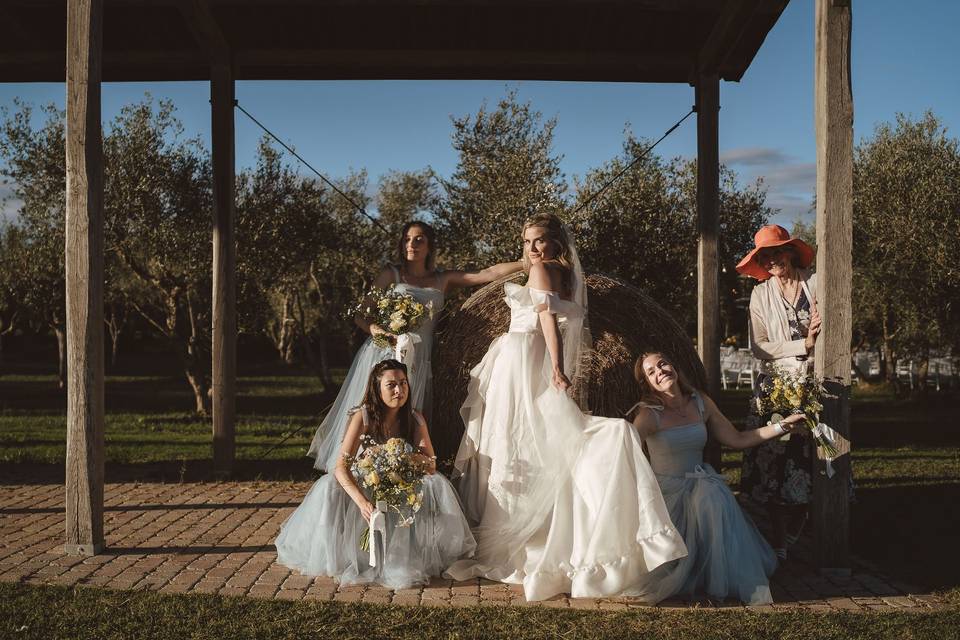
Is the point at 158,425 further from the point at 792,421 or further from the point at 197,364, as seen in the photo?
the point at 792,421

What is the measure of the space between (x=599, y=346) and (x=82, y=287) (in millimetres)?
3847

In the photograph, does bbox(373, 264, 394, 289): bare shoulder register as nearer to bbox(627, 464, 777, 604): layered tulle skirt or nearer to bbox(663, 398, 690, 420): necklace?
bbox(663, 398, 690, 420): necklace

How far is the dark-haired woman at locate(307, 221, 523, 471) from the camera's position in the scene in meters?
6.95

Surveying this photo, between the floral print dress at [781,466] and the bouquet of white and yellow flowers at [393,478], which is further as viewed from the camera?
the floral print dress at [781,466]

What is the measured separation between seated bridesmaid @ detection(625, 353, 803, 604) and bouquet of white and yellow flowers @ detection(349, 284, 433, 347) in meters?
1.88

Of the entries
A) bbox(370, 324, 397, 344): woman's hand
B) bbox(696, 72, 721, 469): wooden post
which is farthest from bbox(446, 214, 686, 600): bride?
bbox(696, 72, 721, 469): wooden post

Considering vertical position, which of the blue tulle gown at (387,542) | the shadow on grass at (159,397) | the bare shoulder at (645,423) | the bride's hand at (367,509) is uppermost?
the bare shoulder at (645,423)

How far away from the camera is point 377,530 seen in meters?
5.43

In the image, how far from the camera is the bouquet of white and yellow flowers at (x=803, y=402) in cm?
543

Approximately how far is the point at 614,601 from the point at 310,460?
20.8 ft


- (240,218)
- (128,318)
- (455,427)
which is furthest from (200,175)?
(128,318)

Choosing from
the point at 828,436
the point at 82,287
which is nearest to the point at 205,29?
the point at 82,287

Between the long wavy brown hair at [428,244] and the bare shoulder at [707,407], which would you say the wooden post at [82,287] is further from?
the bare shoulder at [707,407]

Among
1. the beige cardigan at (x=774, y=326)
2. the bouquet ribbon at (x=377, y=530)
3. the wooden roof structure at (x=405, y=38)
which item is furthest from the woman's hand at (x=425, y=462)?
the wooden roof structure at (x=405, y=38)
